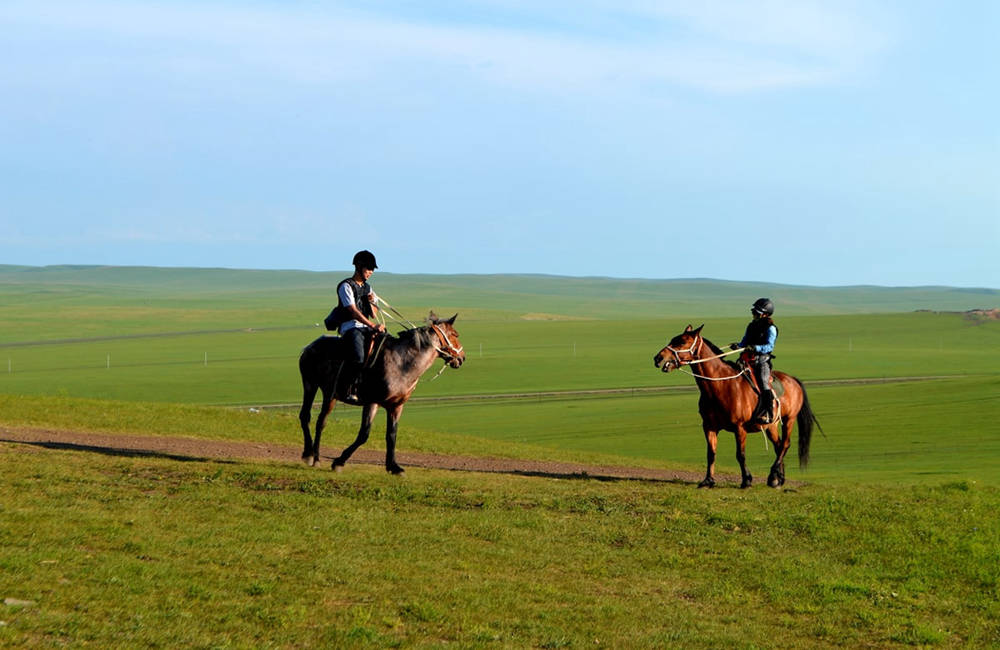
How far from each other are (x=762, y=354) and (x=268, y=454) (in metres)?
10.2

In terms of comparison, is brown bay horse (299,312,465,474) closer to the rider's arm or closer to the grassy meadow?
the rider's arm

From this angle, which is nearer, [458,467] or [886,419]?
[458,467]

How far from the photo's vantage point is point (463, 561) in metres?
13.8

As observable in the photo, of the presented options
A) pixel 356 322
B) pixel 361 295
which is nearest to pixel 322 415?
pixel 356 322

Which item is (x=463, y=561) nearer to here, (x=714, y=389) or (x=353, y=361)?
(x=353, y=361)

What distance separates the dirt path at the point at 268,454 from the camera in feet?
69.4

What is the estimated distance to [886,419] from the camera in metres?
46.6

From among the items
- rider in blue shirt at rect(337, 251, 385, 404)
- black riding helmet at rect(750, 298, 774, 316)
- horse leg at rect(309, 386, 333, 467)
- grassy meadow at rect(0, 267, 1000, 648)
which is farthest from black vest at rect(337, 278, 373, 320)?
black riding helmet at rect(750, 298, 774, 316)

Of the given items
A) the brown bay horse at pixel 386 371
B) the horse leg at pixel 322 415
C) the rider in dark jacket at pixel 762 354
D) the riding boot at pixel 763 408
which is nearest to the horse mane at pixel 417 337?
the brown bay horse at pixel 386 371

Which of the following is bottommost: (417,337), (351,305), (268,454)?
(268,454)

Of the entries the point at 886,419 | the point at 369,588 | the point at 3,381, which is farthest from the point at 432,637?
the point at 3,381

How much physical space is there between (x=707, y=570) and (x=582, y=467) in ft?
35.0

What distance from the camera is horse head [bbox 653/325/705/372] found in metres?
19.9

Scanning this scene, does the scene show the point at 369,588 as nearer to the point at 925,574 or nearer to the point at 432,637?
the point at 432,637
